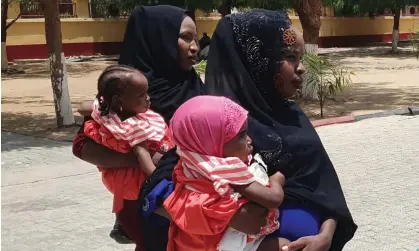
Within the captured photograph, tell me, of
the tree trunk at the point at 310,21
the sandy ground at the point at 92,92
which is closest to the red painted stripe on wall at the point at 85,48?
the sandy ground at the point at 92,92

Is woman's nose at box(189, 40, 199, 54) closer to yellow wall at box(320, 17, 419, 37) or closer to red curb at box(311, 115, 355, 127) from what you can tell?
red curb at box(311, 115, 355, 127)

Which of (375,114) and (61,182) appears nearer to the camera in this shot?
(61,182)

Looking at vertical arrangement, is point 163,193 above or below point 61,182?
above

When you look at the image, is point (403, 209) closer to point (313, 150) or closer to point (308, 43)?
point (313, 150)

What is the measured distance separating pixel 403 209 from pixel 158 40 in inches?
139

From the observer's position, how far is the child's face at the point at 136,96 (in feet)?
8.24

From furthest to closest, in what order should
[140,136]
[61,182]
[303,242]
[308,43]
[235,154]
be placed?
[308,43], [61,182], [140,136], [303,242], [235,154]

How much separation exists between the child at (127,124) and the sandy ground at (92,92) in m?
7.41

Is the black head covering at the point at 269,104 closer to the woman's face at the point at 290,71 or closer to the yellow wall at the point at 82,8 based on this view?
the woman's face at the point at 290,71

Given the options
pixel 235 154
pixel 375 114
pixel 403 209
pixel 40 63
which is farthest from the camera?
pixel 40 63

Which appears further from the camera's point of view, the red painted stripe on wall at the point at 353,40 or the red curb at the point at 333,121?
the red painted stripe on wall at the point at 353,40

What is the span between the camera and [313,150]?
6.73 ft

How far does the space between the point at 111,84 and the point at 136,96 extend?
120 millimetres

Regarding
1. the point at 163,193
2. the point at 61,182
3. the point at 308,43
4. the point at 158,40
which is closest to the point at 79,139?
the point at 158,40
